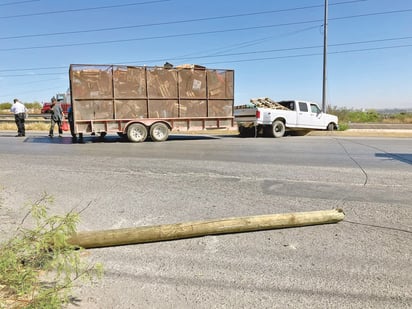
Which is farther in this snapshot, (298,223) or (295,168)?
(295,168)

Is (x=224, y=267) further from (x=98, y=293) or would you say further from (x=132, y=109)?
(x=132, y=109)

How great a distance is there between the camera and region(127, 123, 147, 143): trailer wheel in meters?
13.8

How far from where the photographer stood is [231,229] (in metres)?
3.79

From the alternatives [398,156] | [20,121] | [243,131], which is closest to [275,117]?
[243,131]

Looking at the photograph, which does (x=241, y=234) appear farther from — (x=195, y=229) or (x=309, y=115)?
(x=309, y=115)

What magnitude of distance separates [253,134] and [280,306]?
14918 mm

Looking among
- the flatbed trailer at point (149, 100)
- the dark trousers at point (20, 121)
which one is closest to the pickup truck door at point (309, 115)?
the flatbed trailer at point (149, 100)

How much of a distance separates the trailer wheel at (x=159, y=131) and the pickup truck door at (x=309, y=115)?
7328 mm

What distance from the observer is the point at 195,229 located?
12.1 feet

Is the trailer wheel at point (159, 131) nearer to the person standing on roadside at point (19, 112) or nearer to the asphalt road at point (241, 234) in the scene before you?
the asphalt road at point (241, 234)

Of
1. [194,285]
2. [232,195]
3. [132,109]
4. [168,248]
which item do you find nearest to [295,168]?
[232,195]

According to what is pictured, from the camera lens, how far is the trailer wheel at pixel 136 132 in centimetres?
1376

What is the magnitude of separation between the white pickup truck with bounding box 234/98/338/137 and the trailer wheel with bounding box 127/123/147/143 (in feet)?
16.5

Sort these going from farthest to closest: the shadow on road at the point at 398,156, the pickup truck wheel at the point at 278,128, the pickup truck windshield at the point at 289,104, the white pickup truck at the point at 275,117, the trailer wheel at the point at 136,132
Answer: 1. the pickup truck windshield at the point at 289,104
2. the pickup truck wheel at the point at 278,128
3. the white pickup truck at the point at 275,117
4. the trailer wheel at the point at 136,132
5. the shadow on road at the point at 398,156
